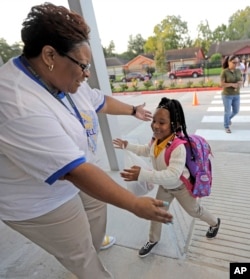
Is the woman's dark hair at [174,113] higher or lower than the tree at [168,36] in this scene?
higher

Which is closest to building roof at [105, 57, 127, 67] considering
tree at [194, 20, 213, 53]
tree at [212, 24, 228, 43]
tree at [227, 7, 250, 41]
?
tree at [194, 20, 213, 53]

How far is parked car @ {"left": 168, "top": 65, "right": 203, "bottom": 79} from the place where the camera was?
14516 millimetres

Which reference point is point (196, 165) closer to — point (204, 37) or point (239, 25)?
point (239, 25)

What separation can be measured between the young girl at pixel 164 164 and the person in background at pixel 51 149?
1.33 feet

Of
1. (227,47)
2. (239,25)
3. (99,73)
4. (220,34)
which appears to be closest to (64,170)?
(99,73)

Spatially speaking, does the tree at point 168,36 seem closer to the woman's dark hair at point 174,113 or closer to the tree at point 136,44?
the tree at point 136,44

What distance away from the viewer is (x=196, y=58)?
17.0 meters

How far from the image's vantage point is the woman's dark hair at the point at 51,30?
3.02 feet

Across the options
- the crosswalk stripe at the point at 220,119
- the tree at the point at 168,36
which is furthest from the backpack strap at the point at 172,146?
the tree at the point at 168,36

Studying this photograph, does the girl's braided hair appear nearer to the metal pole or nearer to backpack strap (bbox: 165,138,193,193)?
backpack strap (bbox: 165,138,193,193)

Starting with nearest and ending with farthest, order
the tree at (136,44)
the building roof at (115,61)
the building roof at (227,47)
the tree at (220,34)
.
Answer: the building roof at (115,61), the building roof at (227,47), the tree at (136,44), the tree at (220,34)

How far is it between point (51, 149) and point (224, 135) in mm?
4080

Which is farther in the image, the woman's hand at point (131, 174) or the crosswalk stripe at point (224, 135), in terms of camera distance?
the crosswalk stripe at point (224, 135)

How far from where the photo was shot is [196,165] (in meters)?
1.56
